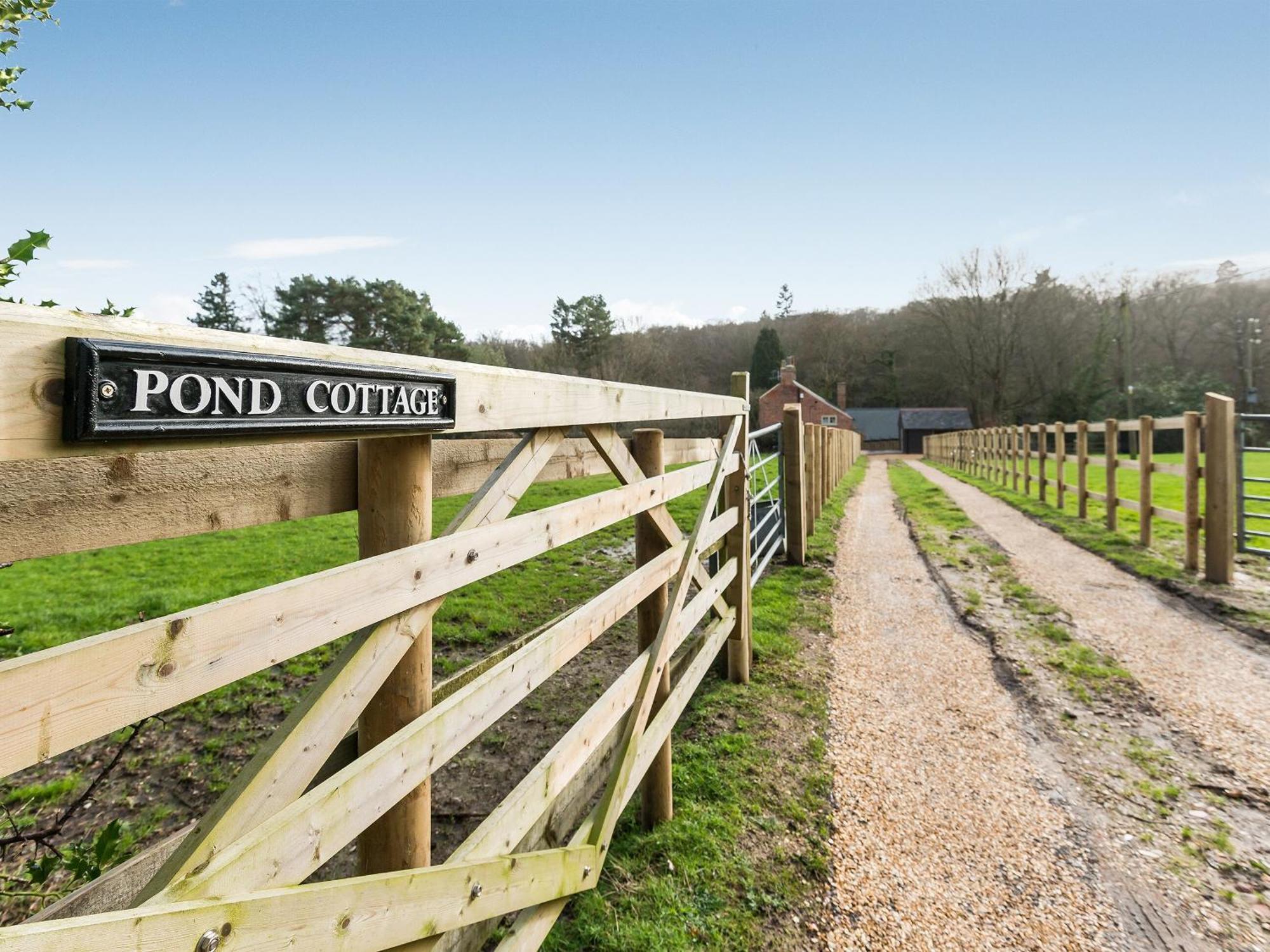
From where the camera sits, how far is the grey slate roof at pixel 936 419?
57125 millimetres

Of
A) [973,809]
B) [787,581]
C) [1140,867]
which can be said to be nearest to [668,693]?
[973,809]

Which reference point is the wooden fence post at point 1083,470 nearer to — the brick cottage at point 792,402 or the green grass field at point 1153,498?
the green grass field at point 1153,498

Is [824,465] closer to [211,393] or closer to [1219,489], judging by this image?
[1219,489]

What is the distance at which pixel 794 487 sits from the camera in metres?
8.31

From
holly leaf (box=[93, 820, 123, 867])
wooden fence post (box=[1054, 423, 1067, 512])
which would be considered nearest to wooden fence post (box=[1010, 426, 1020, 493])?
wooden fence post (box=[1054, 423, 1067, 512])

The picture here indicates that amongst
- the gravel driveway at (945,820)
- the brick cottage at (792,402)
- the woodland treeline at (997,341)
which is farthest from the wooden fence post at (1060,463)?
the brick cottage at (792,402)

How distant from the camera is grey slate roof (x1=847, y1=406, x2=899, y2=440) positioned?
59312mm

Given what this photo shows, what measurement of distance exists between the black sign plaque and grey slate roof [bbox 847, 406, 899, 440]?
60373mm

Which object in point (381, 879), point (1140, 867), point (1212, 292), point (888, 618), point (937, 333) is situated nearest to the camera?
point (381, 879)

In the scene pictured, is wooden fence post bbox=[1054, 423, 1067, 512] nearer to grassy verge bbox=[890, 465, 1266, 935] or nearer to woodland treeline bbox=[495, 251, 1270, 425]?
grassy verge bbox=[890, 465, 1266, 935]

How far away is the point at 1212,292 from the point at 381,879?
5898 cm

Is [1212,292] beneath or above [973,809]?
above

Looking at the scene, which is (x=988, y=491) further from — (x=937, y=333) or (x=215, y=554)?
(x=937, y=333)

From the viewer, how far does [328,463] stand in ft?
4.58
